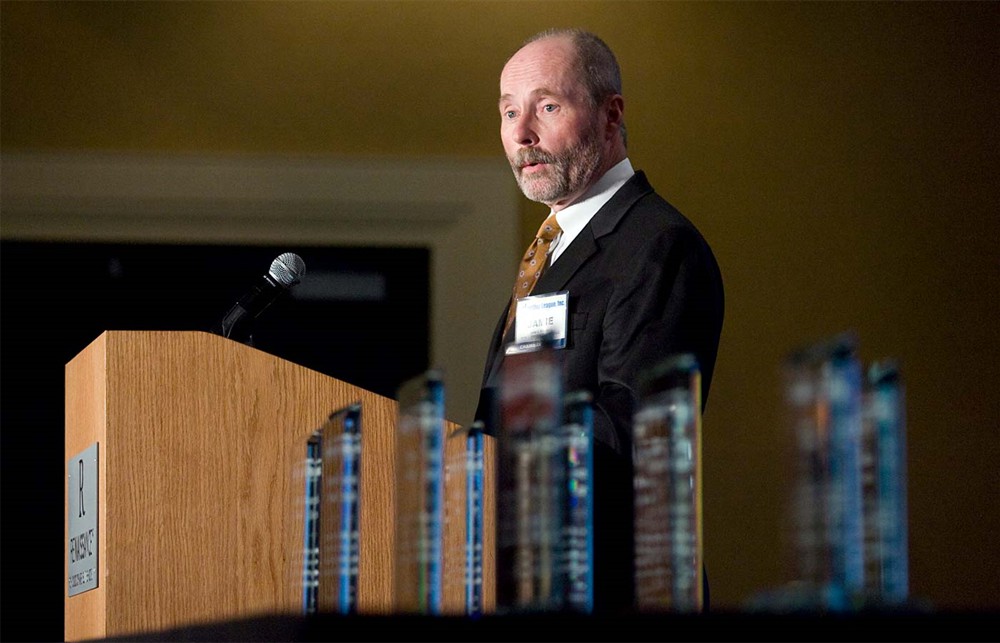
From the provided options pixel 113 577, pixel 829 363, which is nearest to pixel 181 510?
pixel 113 577

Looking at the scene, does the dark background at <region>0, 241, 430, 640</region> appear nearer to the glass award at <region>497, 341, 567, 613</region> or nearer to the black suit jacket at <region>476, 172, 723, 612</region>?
the black suit jacket at <region>476, 172, 723, 612</region>

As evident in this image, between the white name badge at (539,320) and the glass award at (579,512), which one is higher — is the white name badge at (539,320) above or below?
above

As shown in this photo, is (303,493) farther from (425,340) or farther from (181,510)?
(425,340)

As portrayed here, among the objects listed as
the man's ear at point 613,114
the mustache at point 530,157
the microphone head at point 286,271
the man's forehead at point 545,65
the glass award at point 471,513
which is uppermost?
the man's forehead at point 545,65

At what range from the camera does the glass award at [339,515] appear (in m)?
1.12

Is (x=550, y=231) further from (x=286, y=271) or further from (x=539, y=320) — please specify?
(x=286, y=271)

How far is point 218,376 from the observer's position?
5.70 ft

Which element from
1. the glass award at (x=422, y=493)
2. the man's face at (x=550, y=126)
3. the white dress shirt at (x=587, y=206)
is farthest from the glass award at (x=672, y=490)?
the man's face at (x=550, y=126)

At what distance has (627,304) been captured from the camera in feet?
5.83

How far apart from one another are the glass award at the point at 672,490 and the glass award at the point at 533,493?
62 millimetres

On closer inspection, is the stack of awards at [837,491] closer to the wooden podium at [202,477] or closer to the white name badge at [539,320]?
the wooden podium at [202,477]

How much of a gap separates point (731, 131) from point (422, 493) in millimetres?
3388

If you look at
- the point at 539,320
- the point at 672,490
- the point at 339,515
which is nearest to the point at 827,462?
the point at 672,490

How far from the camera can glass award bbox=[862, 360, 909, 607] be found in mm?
888
